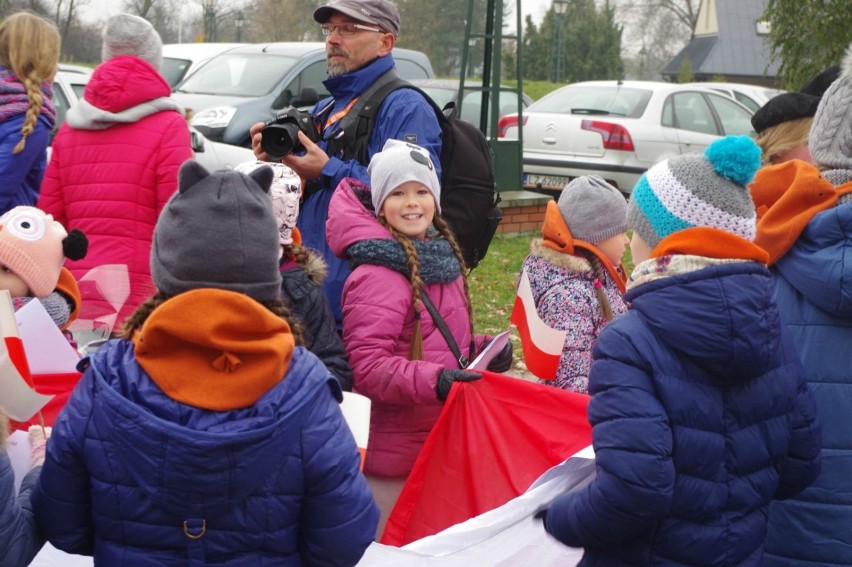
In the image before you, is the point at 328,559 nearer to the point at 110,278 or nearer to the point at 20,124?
the point at 110,278

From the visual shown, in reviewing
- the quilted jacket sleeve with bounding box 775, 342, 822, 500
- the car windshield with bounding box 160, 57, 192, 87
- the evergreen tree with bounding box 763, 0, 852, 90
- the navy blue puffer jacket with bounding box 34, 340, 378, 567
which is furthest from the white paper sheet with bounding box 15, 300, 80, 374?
the car windshield with bounding box 160, 57, 192, 87

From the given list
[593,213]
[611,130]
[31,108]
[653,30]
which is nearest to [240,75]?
[611,130]

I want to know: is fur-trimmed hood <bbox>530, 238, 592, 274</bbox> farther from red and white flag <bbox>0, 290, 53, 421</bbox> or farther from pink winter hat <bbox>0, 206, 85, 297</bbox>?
red and white flag <bbox>0, 290, 53, 421</bbox>

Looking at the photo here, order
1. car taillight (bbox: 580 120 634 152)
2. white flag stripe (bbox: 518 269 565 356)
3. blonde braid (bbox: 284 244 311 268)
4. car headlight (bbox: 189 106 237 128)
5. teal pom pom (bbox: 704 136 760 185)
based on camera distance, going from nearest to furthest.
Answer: teal pom pom (bbox: 704 136 760 185) → blonde braid (bbox: 284 244 311 268) → white flag stripe (bbox: 518 269 565 356) → car headlight (bbox: 189 106 237 128) → car taillight (bbox: 580 120 634 152)

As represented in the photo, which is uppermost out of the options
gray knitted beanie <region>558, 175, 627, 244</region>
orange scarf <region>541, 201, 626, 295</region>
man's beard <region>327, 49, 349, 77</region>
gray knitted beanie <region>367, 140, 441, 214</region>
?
man's beard <region>327, 49, 349, 77</region>

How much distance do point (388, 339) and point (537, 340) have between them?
A: 0.60m

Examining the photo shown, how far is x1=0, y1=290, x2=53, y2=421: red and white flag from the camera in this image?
2619 millimetres

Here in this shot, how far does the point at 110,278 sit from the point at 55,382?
1369 mm

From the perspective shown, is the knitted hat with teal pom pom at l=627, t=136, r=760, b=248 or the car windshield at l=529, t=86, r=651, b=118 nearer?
the knitted hat with teal pom pom at l=627, t=136, r=760, b=248

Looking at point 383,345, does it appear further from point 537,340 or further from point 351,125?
point 351,125

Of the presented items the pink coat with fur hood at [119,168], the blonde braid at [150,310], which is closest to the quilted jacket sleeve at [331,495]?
the blonde braid at [150,310]

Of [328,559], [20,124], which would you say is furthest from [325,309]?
[20,124]

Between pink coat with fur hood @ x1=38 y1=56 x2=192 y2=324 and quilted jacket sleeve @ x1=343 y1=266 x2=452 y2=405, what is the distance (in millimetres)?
1280

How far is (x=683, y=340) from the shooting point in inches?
95.3
